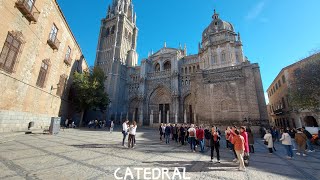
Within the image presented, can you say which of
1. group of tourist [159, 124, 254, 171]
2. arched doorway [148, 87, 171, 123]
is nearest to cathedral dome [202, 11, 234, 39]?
arched doorway [148, 87, 171, 123]

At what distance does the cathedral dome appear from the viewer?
29.2 metres

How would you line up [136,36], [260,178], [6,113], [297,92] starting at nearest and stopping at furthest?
1. [260,178]
2. [6,113]
3. [297,92]
4. [136,36]

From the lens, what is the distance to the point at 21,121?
10.7 meters

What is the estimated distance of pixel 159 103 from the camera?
3269cm

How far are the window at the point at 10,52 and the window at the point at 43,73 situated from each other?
321 centimetres

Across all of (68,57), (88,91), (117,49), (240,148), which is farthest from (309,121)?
(117,49)

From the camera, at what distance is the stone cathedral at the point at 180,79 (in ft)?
61.7

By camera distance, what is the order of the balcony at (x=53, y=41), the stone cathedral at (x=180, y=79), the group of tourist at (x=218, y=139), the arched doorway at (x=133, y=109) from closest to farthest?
the group of tourist at (x=218, y=139) → the balcony at (x=53, y=41) → the stone cathedral at (x=180, y=79) → the arched doorway at (x=133, y=109)

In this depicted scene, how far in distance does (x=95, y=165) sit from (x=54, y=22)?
14844 millimetres

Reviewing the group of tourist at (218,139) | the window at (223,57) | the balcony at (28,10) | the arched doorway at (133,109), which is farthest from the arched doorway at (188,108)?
the balcony at (28,10)

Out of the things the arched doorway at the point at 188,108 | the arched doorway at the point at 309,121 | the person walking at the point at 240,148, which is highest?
the arched doorway at the point at 188,108

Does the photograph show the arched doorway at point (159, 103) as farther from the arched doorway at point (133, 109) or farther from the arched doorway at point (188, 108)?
the arched doorway at point (188, 108)

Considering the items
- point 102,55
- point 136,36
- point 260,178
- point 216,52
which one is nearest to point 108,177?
point 260,178

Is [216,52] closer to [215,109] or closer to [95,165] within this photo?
[215,109]
